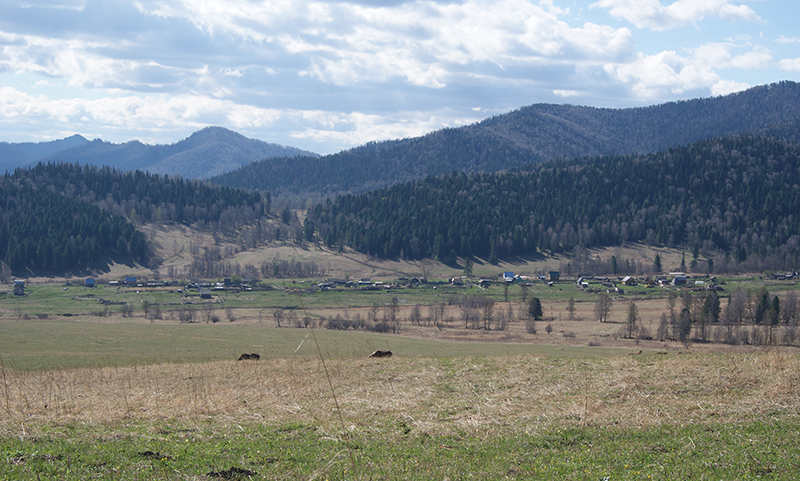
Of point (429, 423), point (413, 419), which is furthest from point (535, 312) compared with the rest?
point (429, 423)

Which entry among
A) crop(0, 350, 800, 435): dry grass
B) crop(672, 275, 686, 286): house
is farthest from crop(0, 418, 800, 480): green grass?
crop(672, 275, 686, 286): house

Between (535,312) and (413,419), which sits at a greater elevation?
(413,419)

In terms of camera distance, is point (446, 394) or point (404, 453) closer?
point (404, 453)

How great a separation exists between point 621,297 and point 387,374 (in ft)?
348

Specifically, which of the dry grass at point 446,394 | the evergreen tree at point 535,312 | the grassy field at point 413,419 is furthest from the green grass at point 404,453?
the evergreen tree at point 535,312

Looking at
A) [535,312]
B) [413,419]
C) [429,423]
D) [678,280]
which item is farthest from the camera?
Answer: [678,280]

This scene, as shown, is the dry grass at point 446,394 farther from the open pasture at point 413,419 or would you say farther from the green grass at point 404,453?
the green grass at point 404,453

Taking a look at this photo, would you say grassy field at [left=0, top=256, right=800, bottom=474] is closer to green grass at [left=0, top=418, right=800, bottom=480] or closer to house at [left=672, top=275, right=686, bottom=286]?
green grass at [left=0, top=418, right=800, bottom=480]

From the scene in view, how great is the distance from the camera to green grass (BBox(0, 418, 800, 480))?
9.78 metres

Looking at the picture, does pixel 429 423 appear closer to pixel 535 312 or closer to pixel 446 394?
pixel 446 394

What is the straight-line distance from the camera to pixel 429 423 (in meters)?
13.6

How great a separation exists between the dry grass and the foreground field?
0.24 ft

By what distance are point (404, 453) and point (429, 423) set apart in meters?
2.49

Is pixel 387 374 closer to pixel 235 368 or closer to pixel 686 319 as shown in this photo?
pixel 235 368
